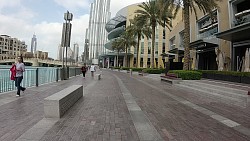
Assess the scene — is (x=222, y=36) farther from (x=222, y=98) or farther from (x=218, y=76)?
(x=222, y=98)

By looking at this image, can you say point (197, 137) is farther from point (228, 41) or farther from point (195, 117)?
point (228, 41)

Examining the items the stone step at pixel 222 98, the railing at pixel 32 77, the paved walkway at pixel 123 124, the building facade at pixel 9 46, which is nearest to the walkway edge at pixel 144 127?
the paved walkway at pixel 123 124

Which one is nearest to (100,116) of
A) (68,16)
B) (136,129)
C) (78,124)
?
(78,124)

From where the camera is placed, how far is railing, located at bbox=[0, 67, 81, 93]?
11000mm

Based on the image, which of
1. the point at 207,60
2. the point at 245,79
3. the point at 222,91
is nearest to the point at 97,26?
the point at 207,60

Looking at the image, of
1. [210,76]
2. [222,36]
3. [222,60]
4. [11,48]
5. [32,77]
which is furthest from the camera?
[11,48]

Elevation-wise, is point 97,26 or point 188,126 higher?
point 97,26

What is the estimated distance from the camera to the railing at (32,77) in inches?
433

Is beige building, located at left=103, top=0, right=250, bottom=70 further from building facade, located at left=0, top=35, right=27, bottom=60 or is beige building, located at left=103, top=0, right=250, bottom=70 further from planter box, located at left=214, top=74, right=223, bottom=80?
building facade, located at left=0, top=35, right=27, bottom=60

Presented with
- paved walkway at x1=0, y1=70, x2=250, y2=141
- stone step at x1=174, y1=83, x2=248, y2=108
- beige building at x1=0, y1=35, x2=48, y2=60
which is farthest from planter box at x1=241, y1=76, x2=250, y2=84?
beige building at x1=0, y1=35, x2=48, y2=60

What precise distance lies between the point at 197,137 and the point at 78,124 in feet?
9.24

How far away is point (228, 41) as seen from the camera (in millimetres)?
23734

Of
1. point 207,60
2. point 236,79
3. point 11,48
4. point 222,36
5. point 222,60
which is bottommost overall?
point 236,79

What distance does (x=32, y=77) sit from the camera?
14.2 m
